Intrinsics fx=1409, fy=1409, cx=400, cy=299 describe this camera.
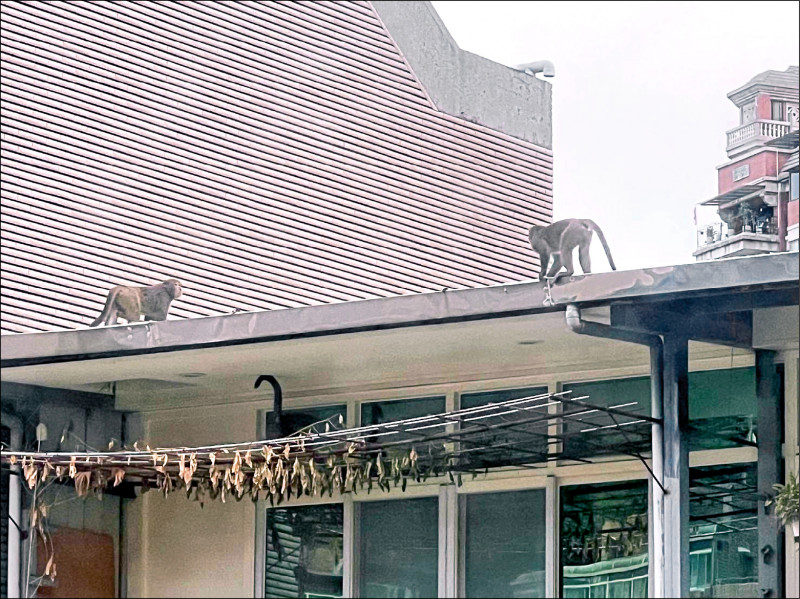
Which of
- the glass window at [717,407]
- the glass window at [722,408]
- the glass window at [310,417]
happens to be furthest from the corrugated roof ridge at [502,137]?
the glass window at [722,408]

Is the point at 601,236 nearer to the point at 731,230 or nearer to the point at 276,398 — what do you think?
the point at 276,398

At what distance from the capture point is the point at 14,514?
8547mm

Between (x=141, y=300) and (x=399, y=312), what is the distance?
4004 mm

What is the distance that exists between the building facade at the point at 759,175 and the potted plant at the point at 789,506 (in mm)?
3753

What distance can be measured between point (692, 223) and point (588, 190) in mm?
1478

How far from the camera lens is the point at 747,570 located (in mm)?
6730

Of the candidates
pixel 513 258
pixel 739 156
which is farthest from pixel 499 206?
pixel 739 156

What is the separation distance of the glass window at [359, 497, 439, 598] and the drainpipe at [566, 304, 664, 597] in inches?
83.2

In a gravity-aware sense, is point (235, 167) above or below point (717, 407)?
above

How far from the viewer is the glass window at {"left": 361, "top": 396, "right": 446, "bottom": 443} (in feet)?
27.3

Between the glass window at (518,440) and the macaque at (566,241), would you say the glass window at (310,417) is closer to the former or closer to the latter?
the glass window at (518,440)

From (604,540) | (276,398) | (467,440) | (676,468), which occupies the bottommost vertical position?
(604,540)

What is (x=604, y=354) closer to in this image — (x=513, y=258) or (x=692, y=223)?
(x=692, y=223)

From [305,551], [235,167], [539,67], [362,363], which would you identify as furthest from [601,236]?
[539,67]
